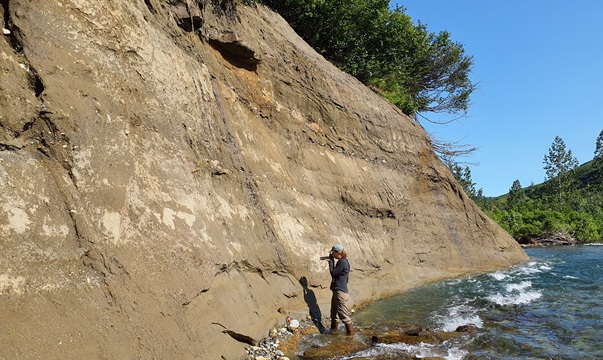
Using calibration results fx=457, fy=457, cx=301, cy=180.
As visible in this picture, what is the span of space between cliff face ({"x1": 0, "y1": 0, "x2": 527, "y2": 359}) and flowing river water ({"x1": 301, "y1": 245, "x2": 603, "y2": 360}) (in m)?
1.14

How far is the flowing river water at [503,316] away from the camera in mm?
6691

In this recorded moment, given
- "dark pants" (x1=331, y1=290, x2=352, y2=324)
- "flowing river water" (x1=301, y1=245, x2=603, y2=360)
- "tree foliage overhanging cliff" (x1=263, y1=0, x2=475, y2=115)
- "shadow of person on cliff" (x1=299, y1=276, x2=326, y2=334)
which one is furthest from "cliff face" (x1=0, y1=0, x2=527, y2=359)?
"tree foliage overhanging cliff" (x1=263, y1=0, x2=475, y2=115)

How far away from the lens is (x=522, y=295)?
10.7 m

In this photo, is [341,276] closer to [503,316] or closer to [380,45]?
A: [503,316]

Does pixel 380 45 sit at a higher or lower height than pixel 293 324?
higher

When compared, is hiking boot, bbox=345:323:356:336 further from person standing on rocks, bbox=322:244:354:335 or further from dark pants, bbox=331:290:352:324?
dark pants, bbox=331:290:352:324

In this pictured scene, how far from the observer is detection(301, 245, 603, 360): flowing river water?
6691mm

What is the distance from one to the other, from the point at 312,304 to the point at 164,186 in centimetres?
375

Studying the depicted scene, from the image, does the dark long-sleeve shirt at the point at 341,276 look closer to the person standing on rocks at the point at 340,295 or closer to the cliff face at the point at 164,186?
the person standing on rocks at the point at 340,295

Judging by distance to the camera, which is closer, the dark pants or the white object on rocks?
the white object on rocks

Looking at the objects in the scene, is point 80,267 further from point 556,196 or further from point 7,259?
point 556,196

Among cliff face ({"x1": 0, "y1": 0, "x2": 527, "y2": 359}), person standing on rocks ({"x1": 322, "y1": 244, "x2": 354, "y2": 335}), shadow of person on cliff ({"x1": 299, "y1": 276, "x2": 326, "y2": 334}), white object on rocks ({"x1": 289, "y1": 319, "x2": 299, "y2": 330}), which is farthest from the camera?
shadow of person on cliff ({"x1": 299, "y1": 276, "x2": 326, "y2": 334})

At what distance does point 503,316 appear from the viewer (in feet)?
28.9

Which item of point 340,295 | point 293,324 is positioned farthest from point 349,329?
point 293,324
